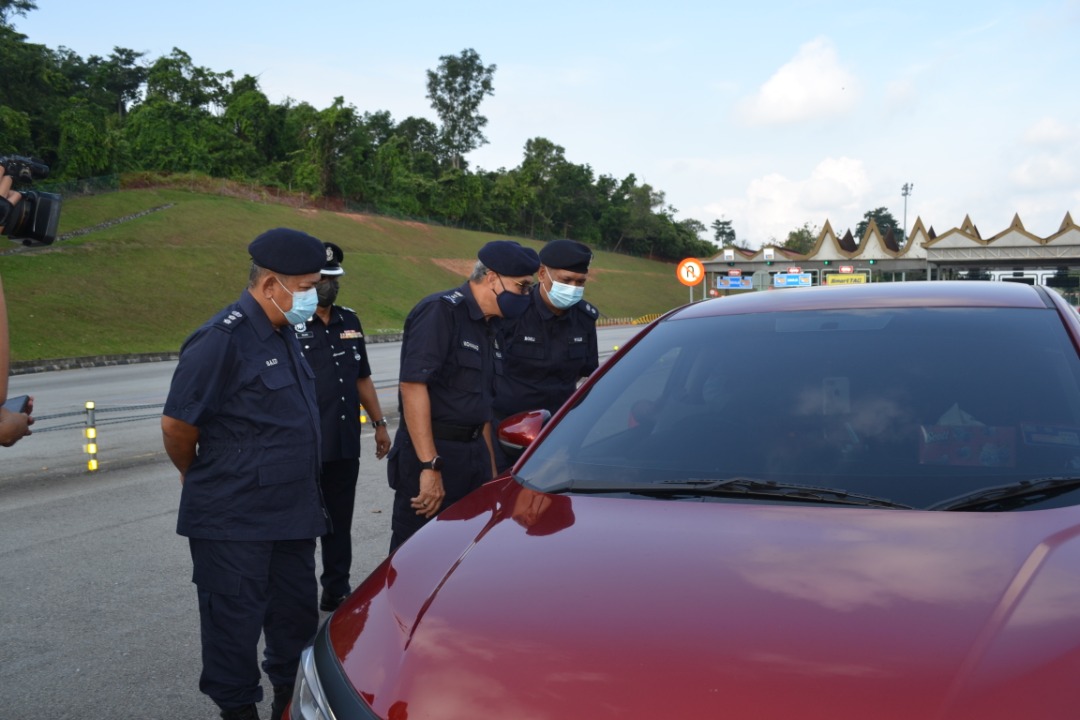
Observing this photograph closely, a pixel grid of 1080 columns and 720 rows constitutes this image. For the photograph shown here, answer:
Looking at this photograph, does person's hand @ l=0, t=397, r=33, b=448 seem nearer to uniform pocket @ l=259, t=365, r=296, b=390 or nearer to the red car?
uniform pocket @ l=259, t=365, r=296, b=390

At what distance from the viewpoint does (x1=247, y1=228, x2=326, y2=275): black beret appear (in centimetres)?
379

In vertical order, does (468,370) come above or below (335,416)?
above

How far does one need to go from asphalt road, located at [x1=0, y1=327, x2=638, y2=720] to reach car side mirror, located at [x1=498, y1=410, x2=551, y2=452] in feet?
5.59

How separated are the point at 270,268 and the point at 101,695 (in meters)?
2.06

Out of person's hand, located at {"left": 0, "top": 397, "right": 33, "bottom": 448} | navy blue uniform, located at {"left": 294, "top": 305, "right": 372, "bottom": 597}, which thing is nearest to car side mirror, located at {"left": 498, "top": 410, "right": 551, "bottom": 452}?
person's hand, located at {"left": 0, "top": 397, "right": 33, "bottom": 448}

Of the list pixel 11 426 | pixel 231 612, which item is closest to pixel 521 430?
pixel 231 612

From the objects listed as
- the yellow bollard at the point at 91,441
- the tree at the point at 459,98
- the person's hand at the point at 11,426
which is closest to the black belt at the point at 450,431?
the person's hand at the point at 11,426

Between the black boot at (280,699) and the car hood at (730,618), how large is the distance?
5.41ft

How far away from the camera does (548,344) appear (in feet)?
19.3

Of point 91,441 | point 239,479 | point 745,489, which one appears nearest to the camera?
point 745,489

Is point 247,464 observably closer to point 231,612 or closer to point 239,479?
point 239,479

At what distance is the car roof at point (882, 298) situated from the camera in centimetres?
343

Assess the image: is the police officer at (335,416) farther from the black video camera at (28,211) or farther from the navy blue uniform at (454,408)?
the black video camera at (28,211)

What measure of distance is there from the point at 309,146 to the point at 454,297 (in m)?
79.6
